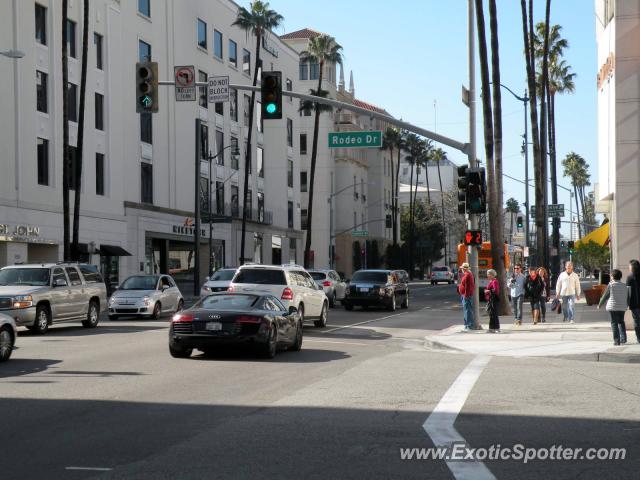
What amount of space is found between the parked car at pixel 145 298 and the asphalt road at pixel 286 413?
12.6 m

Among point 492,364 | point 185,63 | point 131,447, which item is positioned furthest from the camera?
point 185,63

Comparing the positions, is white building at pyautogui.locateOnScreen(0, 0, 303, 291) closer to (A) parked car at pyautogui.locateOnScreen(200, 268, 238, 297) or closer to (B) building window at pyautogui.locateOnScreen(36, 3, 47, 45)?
(B) building window at pyautogui.locateOnScreen(36, 3, 47, 45)

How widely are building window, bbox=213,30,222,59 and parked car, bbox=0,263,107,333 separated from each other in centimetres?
4179

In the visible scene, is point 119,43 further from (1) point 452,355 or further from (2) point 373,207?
(2) point 373,207

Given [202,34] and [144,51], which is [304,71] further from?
[144,51]

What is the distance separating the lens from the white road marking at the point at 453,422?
25.5 ft

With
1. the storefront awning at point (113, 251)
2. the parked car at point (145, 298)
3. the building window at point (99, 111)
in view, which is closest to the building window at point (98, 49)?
the building window at point (99, 111)

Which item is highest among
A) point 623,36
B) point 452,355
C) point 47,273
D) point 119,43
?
point 119,43

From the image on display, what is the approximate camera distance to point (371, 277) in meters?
39.9

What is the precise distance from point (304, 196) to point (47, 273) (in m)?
74.1

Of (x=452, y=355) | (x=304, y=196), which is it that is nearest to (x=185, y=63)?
(x=304, y=196)

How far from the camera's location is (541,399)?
1235cm

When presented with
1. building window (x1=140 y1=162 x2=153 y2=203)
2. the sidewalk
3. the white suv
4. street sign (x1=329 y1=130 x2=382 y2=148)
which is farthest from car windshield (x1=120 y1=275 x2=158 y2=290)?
building window (x1=140 y1=162 x2=153 y2=203)

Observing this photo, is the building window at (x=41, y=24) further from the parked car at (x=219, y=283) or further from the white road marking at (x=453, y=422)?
the white road marking at (x=453, y=422)
